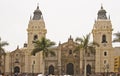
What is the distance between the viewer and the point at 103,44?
336 ft

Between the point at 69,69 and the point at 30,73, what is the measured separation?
9.06 meters

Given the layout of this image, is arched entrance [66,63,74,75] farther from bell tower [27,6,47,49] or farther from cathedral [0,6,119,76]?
bell tower [27,6,47,49]

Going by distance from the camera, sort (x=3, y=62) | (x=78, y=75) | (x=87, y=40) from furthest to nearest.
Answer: (x=3, y=62) → (x=78, y=75) → (x=87, y=40)

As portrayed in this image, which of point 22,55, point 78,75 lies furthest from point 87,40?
point 22,55

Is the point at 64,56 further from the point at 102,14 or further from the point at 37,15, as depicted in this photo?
the point at 102,14

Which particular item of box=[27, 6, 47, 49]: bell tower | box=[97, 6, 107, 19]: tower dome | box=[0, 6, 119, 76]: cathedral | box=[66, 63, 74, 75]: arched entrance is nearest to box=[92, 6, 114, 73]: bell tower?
box=[0, 6, 119, 76]: cathedral

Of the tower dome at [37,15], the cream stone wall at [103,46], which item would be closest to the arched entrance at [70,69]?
the cream stone wall at [103,46]

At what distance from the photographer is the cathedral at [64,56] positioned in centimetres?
10225

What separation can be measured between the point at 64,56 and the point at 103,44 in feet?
30.5

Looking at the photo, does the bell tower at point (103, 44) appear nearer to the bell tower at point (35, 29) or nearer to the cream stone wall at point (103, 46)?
the cream stone wall at point (103, 46)

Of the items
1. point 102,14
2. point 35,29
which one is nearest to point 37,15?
point 35,29

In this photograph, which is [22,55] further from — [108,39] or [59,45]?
[108,39]

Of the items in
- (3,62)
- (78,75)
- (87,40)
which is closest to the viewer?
(87,40)

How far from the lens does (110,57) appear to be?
4043 inches
